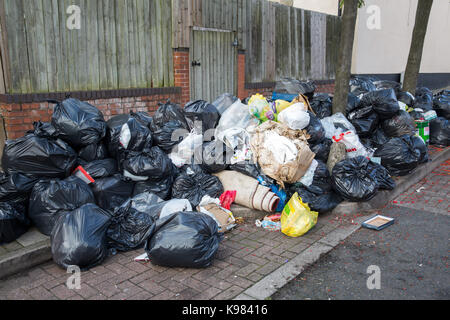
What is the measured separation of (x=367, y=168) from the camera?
496 cm

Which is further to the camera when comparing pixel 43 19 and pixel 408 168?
pixel 408 168

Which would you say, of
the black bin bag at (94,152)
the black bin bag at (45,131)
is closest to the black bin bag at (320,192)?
the black bin bag at (94,152)

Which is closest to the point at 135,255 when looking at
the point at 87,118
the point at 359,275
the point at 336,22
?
the point at 87,118

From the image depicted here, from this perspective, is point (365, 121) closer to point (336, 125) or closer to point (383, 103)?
point (383, 103)

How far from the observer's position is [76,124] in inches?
165

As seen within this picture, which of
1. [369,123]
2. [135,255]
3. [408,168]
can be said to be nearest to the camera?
[135,255]

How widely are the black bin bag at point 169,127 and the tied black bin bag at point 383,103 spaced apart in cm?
304

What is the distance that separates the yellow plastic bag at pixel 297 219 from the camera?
160 inches

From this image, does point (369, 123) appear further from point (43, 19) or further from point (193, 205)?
point (43, 19)

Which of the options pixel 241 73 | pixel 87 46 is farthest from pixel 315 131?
pixel 241 73

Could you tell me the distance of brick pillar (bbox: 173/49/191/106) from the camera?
22.8ft

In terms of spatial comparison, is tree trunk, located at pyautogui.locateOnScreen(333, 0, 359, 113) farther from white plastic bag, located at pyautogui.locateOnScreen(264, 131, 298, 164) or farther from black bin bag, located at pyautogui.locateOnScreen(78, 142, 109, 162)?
black bin bag, located at pyautogui.locateOnScreen(78, 142, 109, 162)

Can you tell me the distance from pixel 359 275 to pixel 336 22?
30.8ft

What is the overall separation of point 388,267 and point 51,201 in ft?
10.6
